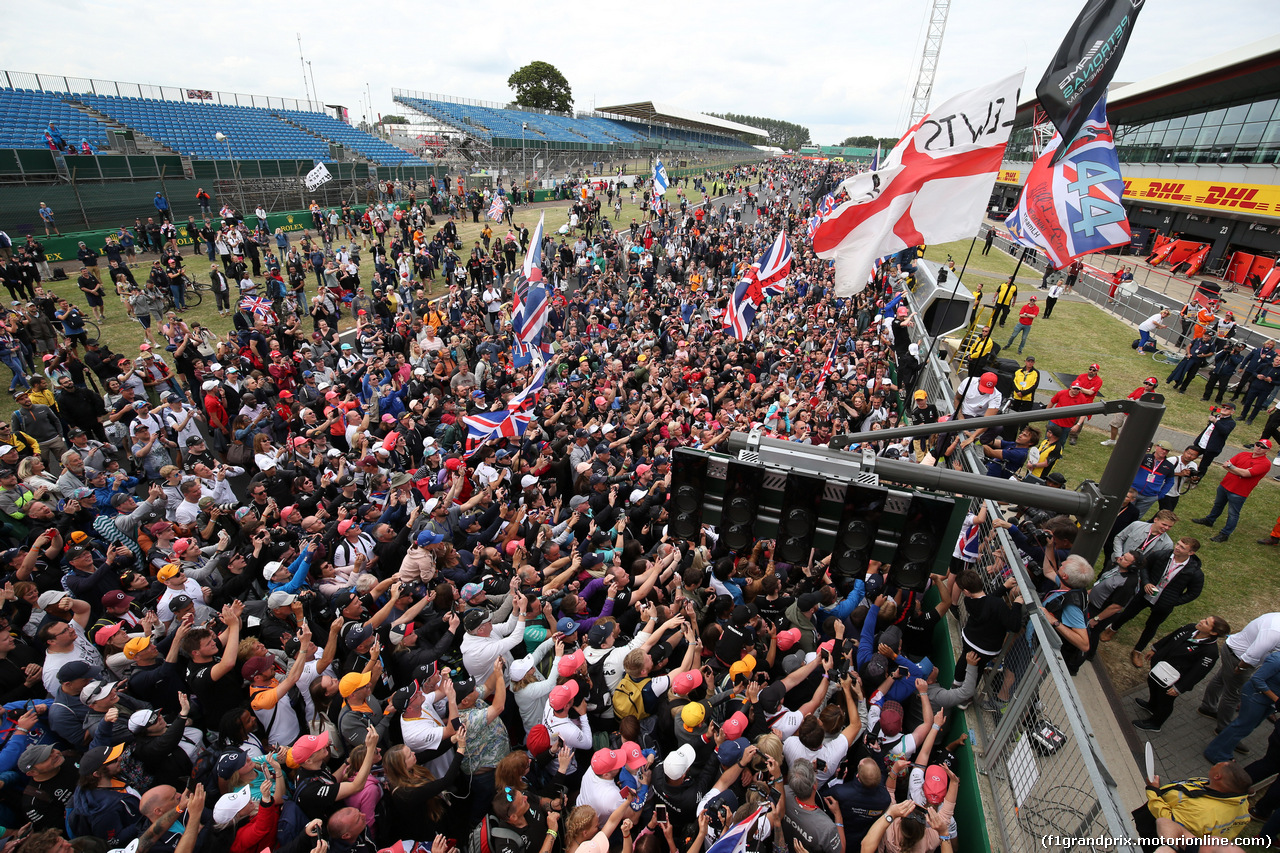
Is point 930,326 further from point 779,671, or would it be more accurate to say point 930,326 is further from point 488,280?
point 488,280

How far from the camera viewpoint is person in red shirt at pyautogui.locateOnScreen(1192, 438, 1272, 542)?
8336mm

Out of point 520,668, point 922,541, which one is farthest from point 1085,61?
point 520,668

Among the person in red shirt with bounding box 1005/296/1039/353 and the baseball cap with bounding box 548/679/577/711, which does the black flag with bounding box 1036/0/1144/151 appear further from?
the person in red shirt with bounding box 1005/296/1039/353

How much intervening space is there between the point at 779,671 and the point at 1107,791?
2501 millimetres

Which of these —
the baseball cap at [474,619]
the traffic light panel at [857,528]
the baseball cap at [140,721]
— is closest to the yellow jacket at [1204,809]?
the traffic light panel at [857,528]

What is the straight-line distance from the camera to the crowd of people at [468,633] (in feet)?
12.8

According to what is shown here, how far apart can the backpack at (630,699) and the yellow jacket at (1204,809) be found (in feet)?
12.4

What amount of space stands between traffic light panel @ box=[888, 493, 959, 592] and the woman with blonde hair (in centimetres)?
347

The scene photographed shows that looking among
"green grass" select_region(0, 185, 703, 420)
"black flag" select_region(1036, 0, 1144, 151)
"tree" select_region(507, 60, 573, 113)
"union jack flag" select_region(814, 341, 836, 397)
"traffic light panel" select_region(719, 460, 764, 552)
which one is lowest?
"green grass" select_region(0, 185, 703, 420)

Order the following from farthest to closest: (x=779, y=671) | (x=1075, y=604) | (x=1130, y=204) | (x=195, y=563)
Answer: (x=1130, y=204), (x=195, y=563), (x=779, y=671), (x=1075, y=604)

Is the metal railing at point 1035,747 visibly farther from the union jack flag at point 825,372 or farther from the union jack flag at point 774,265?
the union jack flag at point 774,265

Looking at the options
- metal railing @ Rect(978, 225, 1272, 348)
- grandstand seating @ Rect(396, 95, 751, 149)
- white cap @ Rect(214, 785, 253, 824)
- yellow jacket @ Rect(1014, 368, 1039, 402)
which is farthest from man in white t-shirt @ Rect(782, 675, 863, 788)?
grandstand seating @ Rect(396, 95, 751, 149)

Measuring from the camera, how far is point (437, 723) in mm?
4148

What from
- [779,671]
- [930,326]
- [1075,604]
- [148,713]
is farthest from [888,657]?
[930,326]
